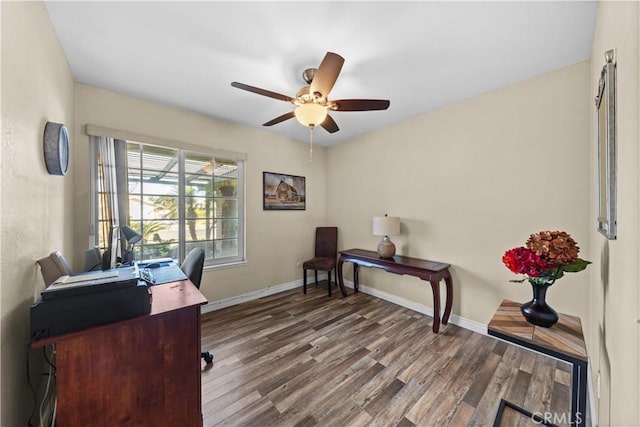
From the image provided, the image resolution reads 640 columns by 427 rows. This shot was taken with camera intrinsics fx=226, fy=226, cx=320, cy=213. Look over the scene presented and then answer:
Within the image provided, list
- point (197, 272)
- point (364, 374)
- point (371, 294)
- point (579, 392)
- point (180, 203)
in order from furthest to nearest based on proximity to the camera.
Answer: point (371, 294) < point (180, 203) < point (197, 272) < point (364, 374) < point (579, 392)

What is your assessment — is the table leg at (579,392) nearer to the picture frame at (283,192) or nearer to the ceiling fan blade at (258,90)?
the ceiling fan blade at (258,90)

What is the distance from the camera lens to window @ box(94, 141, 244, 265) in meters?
2.47

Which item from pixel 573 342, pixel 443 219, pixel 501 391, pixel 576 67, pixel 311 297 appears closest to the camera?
pixel 573 342

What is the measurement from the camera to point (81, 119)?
216cm

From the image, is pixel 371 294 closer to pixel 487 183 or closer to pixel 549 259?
pixel 487 183

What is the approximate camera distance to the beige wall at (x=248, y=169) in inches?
86.7

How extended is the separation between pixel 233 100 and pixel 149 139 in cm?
103

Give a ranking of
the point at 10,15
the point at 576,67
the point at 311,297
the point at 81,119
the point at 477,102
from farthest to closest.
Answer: the point at 311,297 → the point at 477,102 → the point at 81,119 → the point at 576,67 → the point at 10,15

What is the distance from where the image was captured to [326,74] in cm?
160

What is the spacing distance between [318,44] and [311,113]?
18.2 inches

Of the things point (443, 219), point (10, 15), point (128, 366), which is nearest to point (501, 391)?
point (443, 219)

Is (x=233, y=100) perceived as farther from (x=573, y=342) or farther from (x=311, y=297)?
(x=573, y=342)

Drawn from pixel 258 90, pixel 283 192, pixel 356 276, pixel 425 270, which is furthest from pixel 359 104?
pixel 356 276

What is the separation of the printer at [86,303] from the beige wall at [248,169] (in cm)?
170
